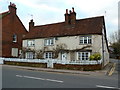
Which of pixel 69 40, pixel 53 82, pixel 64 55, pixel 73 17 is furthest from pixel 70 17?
pixel 53 82

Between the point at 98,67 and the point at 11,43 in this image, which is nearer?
the point at 98,67

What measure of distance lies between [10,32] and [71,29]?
14429 mm

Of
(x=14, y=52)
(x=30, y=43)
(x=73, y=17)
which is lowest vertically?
(x=14, y=52)

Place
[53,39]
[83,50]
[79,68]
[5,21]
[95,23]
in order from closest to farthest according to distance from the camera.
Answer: [79,68]
[83,50]
[95,23]
[53,39]
[5,21]

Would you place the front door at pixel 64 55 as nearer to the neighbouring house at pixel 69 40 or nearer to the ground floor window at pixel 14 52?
the neighbouring house at pixel 69 40

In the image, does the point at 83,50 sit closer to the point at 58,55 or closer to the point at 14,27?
the point at 58,55

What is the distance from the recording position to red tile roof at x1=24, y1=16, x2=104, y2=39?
884 inches

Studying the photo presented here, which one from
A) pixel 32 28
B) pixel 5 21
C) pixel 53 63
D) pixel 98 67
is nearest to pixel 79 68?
pixel 98 67

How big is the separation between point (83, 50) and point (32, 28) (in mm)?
14198

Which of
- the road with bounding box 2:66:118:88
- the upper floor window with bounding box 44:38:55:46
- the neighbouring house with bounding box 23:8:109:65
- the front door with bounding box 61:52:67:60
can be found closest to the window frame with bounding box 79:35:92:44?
the neighbouring house with bounding box 23:8:109:65

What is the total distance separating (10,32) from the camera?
32000mm

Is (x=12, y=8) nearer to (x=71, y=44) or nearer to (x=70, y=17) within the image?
(x=70, y=17)

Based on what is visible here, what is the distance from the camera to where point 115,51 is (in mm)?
61094

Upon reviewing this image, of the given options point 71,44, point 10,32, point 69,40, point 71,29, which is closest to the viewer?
point 71,44
